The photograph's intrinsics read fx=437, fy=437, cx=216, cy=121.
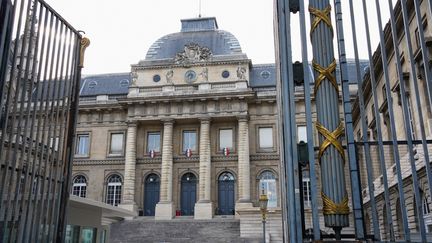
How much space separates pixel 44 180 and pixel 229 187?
101 ft

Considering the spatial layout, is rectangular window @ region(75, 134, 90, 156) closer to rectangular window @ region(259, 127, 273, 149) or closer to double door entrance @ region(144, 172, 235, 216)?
double door entrance @ region(144, 172, 235, 216)

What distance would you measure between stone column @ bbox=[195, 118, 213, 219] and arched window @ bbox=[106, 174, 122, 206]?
7250mm


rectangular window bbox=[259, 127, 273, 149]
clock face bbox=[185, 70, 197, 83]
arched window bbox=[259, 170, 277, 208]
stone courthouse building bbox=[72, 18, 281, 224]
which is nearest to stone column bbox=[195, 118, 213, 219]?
stone courthouse building bbox=[72, 18, 281, 224]

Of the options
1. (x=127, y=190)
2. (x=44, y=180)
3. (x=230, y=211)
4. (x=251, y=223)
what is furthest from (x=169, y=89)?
(x=44, y=180)

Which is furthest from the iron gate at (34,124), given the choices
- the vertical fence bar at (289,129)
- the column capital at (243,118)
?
the column capital at (243,118)

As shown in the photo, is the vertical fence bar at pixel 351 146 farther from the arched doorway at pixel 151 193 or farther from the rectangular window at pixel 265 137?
the arched doorway at pixel 151 193

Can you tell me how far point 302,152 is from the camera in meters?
4.04

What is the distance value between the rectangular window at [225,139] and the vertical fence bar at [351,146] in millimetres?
31913

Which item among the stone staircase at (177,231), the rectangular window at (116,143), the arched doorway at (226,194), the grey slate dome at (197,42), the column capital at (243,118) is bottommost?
the stone staircase at (177,231)

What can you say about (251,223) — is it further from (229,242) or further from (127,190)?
(127,190)

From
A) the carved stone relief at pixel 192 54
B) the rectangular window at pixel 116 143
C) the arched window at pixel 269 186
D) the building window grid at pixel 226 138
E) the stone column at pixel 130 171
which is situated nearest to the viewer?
the arched window at pixel 269 186

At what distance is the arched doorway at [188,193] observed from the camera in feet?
115

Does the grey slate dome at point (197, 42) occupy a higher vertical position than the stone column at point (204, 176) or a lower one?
higher

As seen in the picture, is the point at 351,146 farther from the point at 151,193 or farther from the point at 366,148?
the point at 151,193
